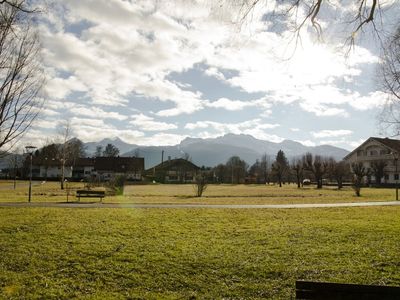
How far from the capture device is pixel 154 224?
15.2 meters

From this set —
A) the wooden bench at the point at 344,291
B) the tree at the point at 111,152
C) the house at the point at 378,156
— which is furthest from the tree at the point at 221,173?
the wooden bench at the point at 344,291

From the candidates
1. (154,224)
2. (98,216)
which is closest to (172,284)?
(154,224)

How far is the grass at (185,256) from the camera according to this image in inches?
310

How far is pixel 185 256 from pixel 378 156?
279 feet

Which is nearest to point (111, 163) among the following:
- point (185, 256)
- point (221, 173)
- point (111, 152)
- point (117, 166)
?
point (117, 166)

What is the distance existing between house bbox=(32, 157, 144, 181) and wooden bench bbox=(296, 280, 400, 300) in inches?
4130

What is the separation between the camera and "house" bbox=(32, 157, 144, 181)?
111 metres

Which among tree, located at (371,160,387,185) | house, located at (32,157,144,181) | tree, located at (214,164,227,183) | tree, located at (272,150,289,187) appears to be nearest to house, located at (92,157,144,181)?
house, located at (32,157,144,181)

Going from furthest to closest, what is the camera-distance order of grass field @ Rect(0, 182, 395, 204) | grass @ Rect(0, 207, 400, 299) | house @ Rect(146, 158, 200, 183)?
house @ Rect(146, 158, 200, 183) → grass field @ Rect(0, 182, 395, 204) → grass @ Rect(0, 207, 400, 299)

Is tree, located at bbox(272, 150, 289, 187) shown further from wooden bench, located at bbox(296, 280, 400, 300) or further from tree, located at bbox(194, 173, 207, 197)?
wooden bench, located at bbox(296, 280, 400, 300)

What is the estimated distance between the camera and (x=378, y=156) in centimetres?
8569

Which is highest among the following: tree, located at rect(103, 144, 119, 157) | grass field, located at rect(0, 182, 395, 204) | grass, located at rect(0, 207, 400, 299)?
tree, located at rect(103, 144, 119, 157)

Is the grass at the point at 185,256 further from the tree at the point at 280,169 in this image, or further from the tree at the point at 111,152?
the tree at the point at 111,152

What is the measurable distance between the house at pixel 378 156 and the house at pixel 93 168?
57.0 metres
